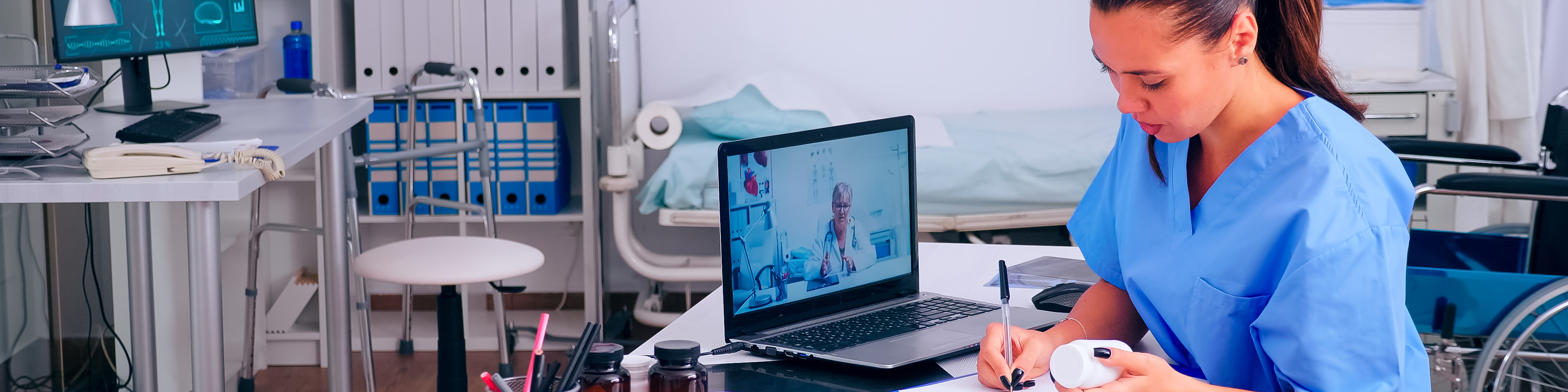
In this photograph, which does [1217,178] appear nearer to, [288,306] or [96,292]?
[96,292]

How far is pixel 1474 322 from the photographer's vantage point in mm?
1825

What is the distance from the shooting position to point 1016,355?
1.00 m

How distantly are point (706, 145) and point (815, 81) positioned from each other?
701 millimetres

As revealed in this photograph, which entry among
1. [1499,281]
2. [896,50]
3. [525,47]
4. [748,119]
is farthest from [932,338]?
[896,50]

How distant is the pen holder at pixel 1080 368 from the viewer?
2.68 feet

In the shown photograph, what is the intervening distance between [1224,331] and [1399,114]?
246cm

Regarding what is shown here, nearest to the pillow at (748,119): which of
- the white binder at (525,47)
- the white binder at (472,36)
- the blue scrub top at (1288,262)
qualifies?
the white binder at (525,47)

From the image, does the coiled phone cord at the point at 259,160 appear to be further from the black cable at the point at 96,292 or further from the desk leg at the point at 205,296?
the black cable at the point at 96,292

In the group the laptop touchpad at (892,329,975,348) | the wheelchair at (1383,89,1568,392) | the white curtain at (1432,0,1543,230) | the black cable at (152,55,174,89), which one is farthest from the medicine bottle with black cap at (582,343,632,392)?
the white curtain at (1432,0,1543,230)

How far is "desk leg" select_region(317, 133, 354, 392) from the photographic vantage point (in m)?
2.01

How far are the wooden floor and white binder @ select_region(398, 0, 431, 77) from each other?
71 cm

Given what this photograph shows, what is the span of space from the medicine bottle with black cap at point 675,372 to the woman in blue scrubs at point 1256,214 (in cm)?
27

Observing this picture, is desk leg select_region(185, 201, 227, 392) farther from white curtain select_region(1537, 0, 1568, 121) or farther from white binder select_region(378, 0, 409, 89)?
white curtain select_region(1537, 0, 1568, 121)

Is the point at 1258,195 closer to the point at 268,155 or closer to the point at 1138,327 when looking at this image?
the point at 1138,327
